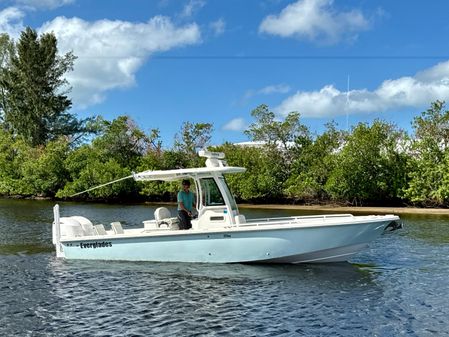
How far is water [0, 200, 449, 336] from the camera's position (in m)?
11.6

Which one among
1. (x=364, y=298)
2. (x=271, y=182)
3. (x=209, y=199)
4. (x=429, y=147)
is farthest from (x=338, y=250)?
(x=271, y=182)

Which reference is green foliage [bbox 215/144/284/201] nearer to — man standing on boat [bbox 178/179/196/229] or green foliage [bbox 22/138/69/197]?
green foliage [bbox 22/138/69/197]

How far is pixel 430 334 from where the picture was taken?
1115 centimetres

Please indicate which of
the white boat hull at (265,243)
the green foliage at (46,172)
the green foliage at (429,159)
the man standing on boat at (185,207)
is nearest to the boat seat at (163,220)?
the man standing on boat at (185,207)

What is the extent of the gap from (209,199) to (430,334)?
8.72m

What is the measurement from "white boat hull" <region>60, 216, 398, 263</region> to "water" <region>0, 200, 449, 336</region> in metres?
0.31

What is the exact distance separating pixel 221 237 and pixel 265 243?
1.41 metres

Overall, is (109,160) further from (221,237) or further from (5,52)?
(221,237)

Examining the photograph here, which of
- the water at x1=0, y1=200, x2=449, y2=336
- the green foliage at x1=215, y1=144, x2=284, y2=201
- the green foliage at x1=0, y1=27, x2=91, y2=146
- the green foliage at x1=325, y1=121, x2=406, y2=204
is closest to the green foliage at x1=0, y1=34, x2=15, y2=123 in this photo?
the green foliage at x1=0, y1=27, x2=91, y2=146

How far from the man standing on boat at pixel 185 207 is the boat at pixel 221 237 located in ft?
0.91

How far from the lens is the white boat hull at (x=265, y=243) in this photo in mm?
16750

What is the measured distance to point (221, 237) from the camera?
17172mm

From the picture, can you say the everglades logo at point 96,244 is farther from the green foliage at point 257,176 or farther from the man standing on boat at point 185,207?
the green foliage at point 257,176

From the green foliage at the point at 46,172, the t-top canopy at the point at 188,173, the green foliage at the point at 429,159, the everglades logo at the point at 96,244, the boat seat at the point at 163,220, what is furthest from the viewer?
the green foliage at the point at 46,172
